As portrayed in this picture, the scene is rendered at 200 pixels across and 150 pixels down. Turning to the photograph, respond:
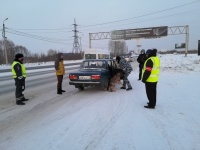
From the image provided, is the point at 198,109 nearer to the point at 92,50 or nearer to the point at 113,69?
the point at 113,69

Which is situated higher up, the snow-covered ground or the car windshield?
the car windshield

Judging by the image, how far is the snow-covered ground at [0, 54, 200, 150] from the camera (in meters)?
4.18

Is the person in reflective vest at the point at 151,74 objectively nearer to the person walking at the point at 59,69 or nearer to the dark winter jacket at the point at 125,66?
the dark winter jacket at the point at 125,66

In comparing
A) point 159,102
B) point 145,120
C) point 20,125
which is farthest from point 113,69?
point 20,125

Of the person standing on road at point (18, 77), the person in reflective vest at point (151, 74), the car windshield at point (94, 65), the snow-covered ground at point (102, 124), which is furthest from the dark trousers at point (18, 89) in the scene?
the person in reflective vest at point (151, 74)

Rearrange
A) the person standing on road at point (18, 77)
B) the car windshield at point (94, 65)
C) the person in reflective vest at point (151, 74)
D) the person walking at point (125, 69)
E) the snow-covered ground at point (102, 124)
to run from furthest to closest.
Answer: the car windshield at point (94, 65) → the person walking at point (125, 69) → the person standing on road at point (18, 77) → the person in reflective vest at point (151, 74) → the snow-covered ground at point (102, 124)

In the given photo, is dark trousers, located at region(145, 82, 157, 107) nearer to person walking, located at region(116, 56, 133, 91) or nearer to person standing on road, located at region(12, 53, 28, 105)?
person walking, located at region(116, 56, 133, 91)

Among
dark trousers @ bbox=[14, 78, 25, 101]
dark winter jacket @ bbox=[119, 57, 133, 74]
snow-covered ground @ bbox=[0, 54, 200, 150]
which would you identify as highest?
dark winter jacket @ bbox=[119, 57, 133, 74]

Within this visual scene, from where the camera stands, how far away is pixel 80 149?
3.98 m

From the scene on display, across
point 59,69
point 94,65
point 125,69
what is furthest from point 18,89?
point 125,69

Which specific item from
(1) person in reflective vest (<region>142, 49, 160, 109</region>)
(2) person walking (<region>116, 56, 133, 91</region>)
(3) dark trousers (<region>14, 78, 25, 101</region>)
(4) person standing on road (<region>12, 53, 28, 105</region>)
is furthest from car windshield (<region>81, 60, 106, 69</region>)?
(1) person in reflective vest (<region>142, 49, 160, 109</region>)

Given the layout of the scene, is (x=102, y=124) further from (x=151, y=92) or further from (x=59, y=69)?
(x=59, y=69)

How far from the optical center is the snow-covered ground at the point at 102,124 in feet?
13.7

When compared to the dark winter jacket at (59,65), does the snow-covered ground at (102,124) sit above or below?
below
